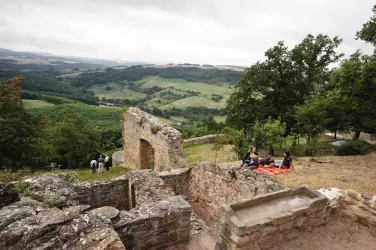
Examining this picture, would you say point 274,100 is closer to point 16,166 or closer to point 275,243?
point 275,243

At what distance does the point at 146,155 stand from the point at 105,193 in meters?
6.97

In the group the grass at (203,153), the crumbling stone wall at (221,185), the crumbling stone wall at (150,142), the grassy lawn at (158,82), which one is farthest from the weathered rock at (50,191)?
the grassy lawn at (158,82)

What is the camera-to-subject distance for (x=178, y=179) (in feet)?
30.5

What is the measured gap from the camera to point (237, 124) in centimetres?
2006

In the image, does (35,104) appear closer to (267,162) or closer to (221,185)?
(267,162)

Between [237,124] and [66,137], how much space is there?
19409mm

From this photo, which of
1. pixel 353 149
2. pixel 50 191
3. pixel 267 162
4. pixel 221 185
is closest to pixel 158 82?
pixel 353 149

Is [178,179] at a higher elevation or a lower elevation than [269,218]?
lower

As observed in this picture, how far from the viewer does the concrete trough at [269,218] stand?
4352mm

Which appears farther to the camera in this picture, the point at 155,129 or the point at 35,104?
the point at 35,104

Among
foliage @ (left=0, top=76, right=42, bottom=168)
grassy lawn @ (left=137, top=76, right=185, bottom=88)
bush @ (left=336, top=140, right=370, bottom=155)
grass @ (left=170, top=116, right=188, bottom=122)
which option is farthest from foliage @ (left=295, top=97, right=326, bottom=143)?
grassy lawn @ (left=137, top=76, right=185, bottom=88)

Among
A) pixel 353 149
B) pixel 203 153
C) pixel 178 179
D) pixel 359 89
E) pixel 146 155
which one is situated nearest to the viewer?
pixel 178 179

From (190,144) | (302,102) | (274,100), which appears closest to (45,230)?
(274,100)

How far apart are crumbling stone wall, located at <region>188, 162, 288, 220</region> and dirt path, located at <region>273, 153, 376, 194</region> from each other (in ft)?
6.65
